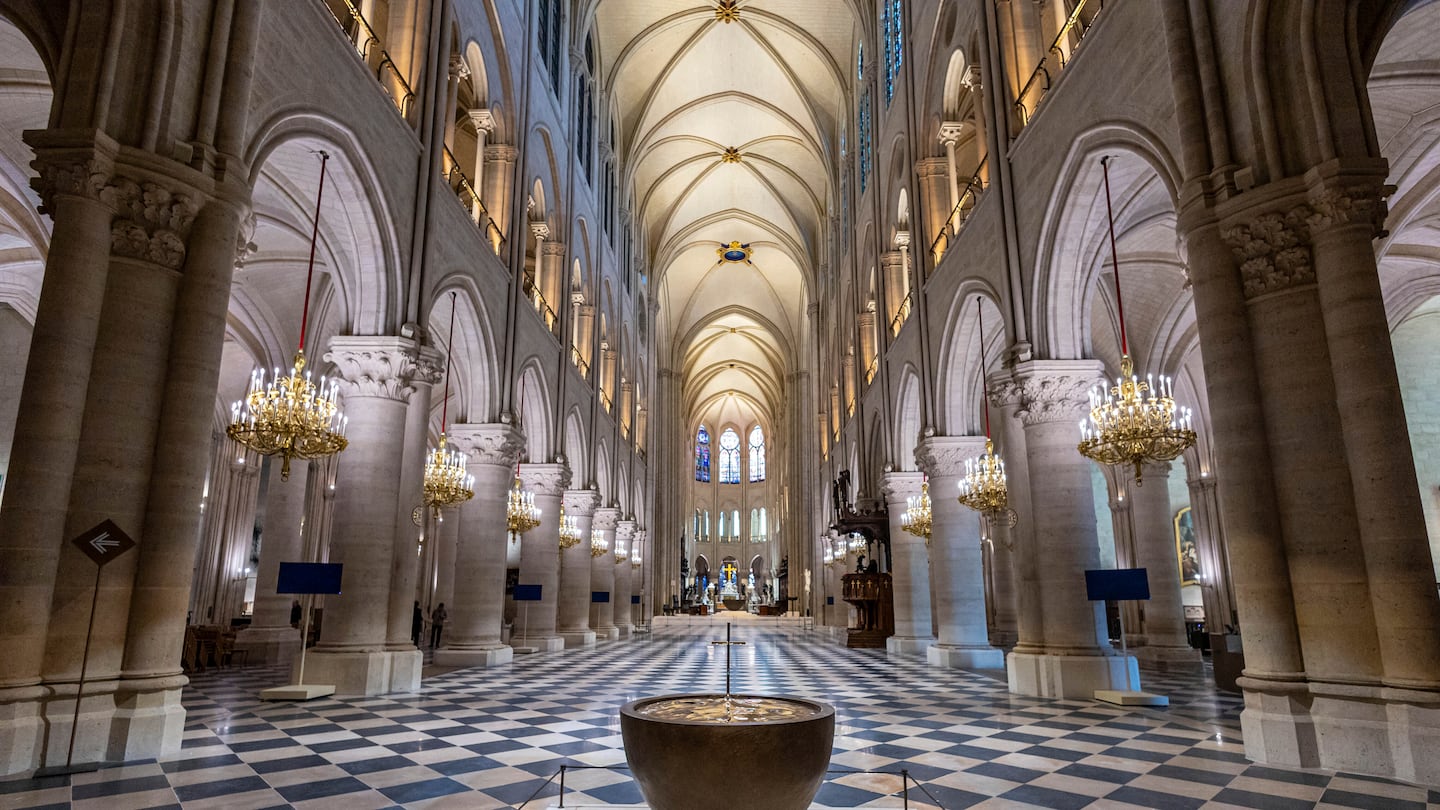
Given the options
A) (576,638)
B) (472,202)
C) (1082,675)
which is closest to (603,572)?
(576,638)

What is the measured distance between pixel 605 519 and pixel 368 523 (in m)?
15.0

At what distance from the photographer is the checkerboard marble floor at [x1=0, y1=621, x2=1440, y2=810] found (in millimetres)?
4344

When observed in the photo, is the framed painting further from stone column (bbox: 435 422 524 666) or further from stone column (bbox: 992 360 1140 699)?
stone column (bbox: 435 422 524 666)

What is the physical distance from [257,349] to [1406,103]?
64.6 feet

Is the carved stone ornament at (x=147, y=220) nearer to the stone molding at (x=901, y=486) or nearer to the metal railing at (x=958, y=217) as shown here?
the metal railing at (x=958, y=217)

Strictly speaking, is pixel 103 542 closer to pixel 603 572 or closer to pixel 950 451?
pixel 950 451

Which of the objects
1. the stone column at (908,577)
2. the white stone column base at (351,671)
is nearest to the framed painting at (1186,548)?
the stone column at (908,577)

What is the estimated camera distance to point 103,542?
5133 mm

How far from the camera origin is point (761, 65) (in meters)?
25.8

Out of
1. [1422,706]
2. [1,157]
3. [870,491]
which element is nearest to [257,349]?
[1,157]

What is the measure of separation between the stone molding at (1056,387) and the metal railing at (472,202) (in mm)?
8480

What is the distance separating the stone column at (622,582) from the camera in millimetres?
26547

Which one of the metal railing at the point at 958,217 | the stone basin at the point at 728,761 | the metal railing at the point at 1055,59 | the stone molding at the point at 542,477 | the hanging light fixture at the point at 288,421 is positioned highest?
the metal railing at the point at 1055,59

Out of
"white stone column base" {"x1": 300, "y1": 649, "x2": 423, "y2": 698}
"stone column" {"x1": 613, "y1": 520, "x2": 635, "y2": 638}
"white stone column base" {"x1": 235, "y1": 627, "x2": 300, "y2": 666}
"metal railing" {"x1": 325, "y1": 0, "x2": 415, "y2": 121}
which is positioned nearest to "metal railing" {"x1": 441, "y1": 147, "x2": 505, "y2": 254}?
"metal railing" {"x1": 325, "y1": 0, "x2": 415, "y2": 121}
